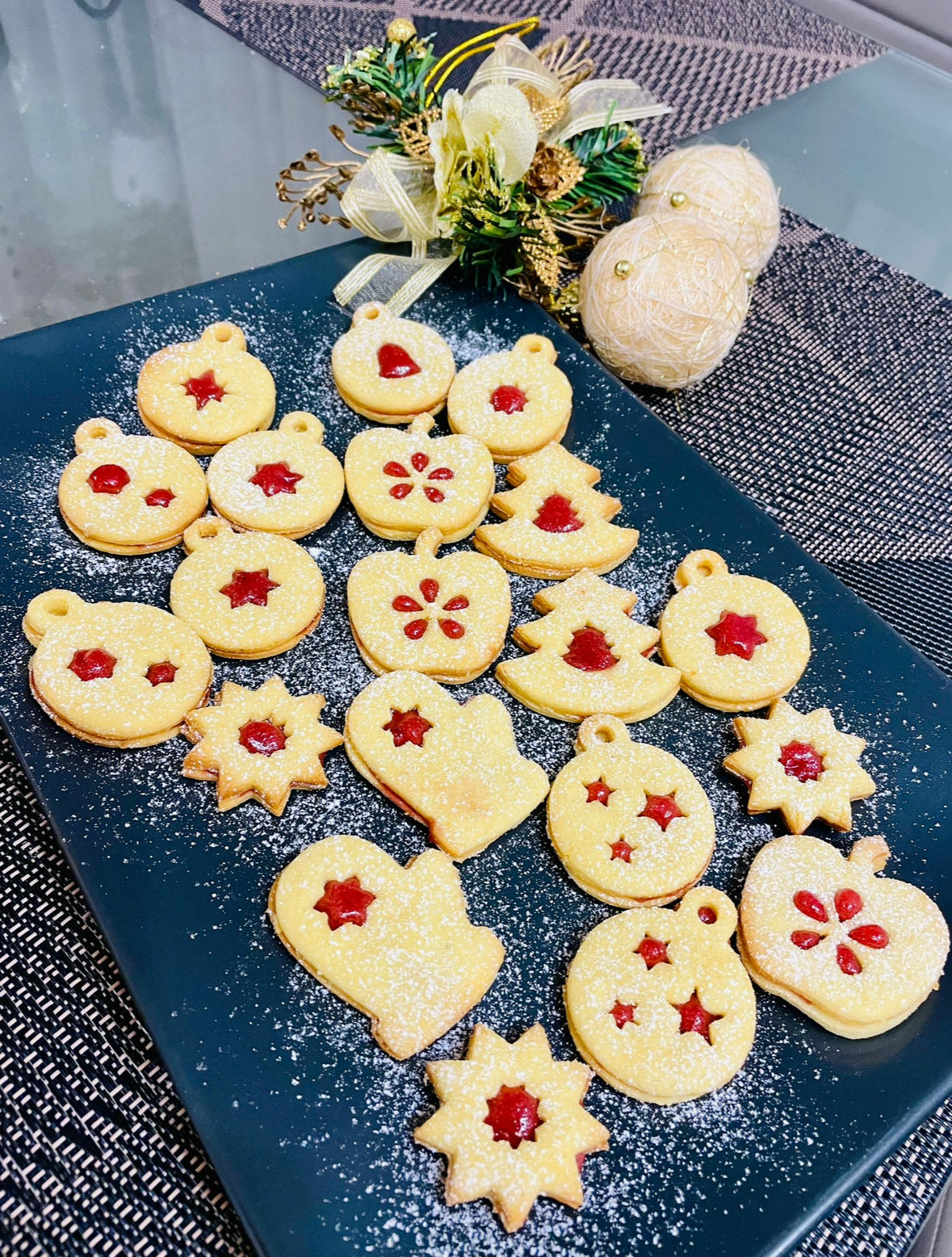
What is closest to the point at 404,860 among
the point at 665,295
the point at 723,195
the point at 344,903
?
the point at 344,903

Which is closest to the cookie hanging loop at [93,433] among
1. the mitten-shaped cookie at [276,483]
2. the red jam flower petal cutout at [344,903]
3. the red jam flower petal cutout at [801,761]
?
the mitten-shaped cookie at [276,483]

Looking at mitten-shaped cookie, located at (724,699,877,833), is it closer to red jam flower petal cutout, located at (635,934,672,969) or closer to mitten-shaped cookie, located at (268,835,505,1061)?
red jam flower petal cutout, located at (635,934,672,969)

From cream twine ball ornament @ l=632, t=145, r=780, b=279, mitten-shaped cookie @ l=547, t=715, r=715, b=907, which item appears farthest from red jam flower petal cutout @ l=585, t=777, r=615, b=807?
cream twine ball ornament @ l=632, t=145, r=780, b=279

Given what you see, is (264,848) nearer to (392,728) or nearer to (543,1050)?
(392,728)

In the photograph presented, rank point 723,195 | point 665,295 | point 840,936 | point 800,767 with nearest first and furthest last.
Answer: point 840,936 → point 800,767 → point 665,295 → point 723,195

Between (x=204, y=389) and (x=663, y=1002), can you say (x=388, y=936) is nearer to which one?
(x=663, y=1002)
